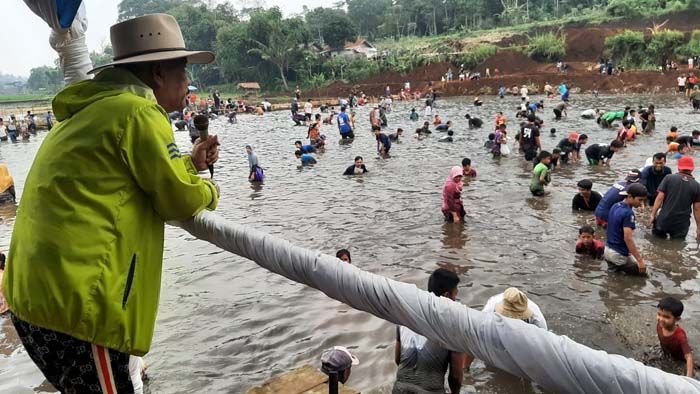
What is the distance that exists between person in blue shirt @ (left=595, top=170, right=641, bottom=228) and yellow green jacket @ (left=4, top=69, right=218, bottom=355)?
8.31m

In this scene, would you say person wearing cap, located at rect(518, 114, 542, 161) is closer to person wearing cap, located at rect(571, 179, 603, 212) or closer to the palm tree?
person wearing cap, located at rect(571, 179, 603, 212)

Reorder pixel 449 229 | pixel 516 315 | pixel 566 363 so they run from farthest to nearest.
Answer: pixel 449 229, pixel 516 315, pixel 566 363

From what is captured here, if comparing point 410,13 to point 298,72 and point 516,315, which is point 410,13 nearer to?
point 298,72

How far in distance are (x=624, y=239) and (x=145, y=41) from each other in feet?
24.8

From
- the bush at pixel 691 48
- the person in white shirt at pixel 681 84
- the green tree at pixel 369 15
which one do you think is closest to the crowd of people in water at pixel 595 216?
the person in white shirt at pixel 681 84

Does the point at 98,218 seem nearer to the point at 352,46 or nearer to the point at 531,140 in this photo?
the point at 531,140

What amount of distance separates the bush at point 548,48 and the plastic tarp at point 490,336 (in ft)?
185

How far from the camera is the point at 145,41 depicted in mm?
1842

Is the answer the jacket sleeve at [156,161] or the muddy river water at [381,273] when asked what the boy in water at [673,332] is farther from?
the jacket sleeve at [156,161]

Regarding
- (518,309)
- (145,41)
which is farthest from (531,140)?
(145,41)

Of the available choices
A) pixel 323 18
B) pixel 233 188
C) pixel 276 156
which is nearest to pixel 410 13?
pixel 323 18

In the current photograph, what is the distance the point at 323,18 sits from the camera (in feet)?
262

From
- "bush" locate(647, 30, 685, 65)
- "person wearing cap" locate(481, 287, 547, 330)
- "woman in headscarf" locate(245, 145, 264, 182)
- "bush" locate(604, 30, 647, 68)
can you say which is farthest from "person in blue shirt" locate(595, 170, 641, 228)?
"bush" locate(604, 30, 647, 68)

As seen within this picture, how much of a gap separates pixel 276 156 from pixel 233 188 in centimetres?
556
